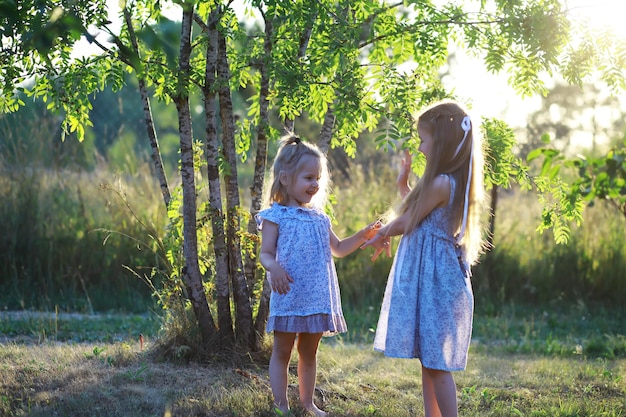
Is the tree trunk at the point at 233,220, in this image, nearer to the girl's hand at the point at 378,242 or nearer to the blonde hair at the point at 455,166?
the girl's hand at the point at 378,242

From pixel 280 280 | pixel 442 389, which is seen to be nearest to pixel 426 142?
pixel 280 280

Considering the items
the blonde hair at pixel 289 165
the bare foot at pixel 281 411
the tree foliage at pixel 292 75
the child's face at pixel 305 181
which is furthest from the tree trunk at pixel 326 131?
the bare foot at pixel 281 411

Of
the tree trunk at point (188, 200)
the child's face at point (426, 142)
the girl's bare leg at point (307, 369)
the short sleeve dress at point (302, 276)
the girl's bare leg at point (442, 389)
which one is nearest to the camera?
the girl's bare leg at point (442, 389)

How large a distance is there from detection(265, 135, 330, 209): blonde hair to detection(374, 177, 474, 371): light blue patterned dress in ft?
1.99

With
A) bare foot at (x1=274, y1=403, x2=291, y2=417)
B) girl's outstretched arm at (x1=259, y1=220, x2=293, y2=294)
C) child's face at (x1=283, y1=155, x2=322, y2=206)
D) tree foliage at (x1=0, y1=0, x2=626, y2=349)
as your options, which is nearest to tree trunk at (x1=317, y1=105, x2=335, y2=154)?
tree foliage at (x1=0, y1=0, x2=626, y2=349)

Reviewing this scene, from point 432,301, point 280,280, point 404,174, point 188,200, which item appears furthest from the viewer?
point 188,200

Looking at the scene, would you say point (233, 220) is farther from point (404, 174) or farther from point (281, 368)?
point (404, 174)

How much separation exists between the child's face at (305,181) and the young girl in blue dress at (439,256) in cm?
44

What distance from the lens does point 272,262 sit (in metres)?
3.57

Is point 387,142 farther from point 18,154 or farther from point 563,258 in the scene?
point 18,154

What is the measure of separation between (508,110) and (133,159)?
720cm

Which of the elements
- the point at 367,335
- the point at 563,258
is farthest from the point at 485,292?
the point at 367,335

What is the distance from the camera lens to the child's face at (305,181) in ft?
12.1

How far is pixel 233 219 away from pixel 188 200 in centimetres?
29
